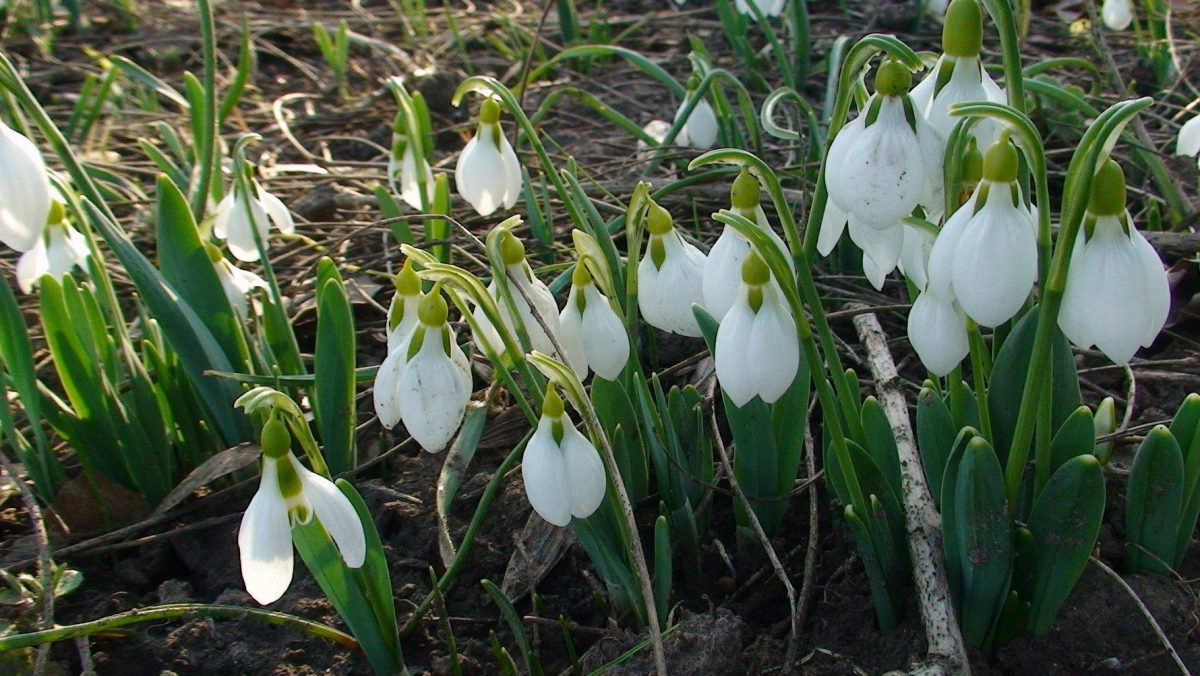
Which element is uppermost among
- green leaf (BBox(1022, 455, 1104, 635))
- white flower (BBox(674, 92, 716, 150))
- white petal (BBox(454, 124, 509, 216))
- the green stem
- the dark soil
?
white petal (BBox(454, 124, 509, 216))

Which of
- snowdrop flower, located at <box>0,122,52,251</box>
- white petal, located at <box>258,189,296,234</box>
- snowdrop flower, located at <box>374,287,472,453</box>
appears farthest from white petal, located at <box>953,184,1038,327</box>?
white petal, located at <box>258,189,296,234</box>

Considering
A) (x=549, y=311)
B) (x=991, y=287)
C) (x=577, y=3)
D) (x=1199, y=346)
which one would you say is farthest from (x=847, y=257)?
(x=577, y=3)

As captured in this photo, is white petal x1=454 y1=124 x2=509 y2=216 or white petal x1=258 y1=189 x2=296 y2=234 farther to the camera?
white petal x1=258 y1=189 x2=296 y2=234

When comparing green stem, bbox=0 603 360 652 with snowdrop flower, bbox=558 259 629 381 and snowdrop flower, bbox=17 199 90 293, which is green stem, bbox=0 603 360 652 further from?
snowdrop flower, bbox=17 199 90 293

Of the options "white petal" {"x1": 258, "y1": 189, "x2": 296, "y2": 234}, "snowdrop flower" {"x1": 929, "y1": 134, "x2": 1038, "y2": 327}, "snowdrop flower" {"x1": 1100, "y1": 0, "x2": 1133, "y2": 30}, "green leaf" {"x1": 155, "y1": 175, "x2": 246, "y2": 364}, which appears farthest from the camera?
"snowdrop flower" {"x1": 1100, "y1": 0, "x2": 1133, "y2": 30}

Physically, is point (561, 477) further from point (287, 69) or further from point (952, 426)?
point (287, 69)

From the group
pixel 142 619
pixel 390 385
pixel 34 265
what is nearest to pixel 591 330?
pixel 390 385
